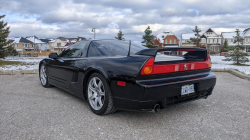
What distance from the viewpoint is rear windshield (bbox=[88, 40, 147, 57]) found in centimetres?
334

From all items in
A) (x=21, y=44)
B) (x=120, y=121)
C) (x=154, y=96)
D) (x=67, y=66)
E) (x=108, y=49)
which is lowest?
(x=120, y=121)

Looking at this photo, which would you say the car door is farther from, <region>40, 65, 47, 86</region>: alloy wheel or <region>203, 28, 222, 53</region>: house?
<region>203, 28, 222, 53</region>: house

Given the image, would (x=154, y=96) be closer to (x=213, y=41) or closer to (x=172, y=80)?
(x=172, y=80)

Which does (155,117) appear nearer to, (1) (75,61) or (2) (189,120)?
(2) (189,120)

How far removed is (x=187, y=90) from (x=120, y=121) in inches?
42.4

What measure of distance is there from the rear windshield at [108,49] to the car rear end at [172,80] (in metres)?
0.67

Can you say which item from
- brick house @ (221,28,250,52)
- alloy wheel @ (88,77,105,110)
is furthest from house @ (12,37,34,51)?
alloy wheel @ (88,77,105,110)

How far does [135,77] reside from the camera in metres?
2.48

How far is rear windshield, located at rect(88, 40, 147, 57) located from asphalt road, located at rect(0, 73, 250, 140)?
1003mm

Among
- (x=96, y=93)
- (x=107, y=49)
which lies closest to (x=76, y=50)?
(x=107, y=49)

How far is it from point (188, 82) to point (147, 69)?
2.32 ft

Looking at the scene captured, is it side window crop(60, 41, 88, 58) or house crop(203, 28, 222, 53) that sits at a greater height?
house crop(203, 28, 222, 53)

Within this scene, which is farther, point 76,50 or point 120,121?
point 76,50

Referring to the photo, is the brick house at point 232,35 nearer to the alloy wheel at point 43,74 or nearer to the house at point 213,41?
the house at point 213,41
